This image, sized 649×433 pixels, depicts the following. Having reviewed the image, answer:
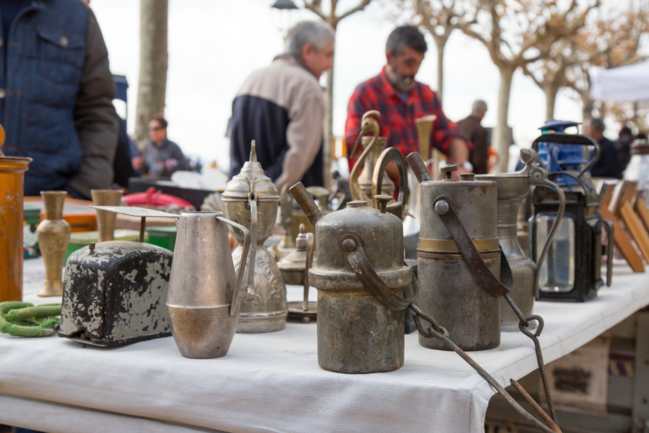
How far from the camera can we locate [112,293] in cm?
108

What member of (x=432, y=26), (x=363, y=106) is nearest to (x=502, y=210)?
(x=363, y=106)

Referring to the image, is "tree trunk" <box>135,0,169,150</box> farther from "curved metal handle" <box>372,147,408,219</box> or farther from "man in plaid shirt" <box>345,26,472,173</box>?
"curved metal handle" <box>372,147,408,219</box>

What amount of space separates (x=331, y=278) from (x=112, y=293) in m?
0.40

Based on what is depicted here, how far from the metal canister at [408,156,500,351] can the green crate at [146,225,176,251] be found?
814 millimetres

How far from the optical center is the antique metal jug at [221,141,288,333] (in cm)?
124

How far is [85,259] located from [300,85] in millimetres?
2075

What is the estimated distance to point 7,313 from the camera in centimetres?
123

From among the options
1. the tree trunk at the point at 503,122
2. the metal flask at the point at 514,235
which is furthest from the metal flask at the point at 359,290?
the tree trunk at the point at 503,122

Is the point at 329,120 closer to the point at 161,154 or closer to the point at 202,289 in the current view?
the point at 161,154

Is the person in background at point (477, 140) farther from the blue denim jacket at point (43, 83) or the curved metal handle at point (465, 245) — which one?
the curved metal handle at point (465, 245)

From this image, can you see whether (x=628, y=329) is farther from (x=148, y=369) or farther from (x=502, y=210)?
(x=148, y=369)

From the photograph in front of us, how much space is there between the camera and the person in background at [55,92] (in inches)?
101

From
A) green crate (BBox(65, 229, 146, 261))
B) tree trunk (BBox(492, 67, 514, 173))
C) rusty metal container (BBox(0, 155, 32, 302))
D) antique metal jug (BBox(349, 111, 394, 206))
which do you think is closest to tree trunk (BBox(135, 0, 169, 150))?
green crate (BBox(65, 229, 146, 261))

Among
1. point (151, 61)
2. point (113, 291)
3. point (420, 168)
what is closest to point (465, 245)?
point (420, 168)
